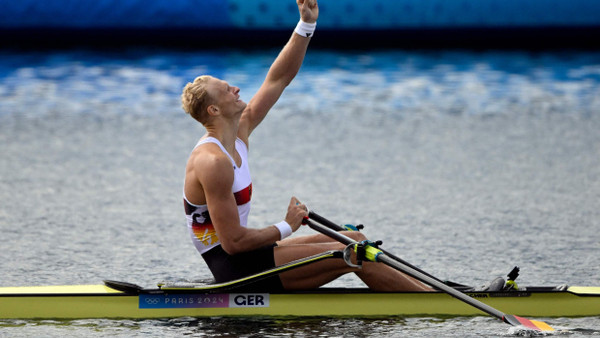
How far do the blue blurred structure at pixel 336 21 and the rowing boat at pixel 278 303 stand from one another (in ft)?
57.4

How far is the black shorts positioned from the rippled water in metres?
0.24

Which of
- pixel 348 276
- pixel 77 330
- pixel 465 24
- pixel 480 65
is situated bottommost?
pixel 77 330

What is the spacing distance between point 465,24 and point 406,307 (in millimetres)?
18164

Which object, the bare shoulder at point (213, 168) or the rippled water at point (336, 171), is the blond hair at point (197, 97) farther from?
the rippled water at point (336, 171)

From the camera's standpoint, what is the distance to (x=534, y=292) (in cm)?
640

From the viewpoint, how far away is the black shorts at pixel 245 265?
6.24 m

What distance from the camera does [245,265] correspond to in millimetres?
6242

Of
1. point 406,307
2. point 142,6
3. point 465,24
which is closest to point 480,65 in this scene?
point 465,24

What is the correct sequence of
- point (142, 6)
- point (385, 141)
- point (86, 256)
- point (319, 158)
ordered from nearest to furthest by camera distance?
point (86, 256) < point (319, 158) < point (385, 141) < point (142, 6)

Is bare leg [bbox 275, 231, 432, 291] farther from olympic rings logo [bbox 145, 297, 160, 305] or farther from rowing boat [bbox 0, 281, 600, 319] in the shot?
olympic rings logo [bbox 145, 297, 160, 305]

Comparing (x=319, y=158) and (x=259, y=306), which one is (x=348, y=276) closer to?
(x=259, y=306)

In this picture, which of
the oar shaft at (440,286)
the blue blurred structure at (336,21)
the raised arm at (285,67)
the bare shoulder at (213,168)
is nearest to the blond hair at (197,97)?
the bare shoulder at (213,168)

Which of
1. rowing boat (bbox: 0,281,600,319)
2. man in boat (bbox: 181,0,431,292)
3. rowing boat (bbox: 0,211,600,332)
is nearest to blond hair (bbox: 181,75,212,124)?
man in boat (bbox: 181,0,431,292)

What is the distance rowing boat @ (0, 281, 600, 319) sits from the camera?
6336 mm
